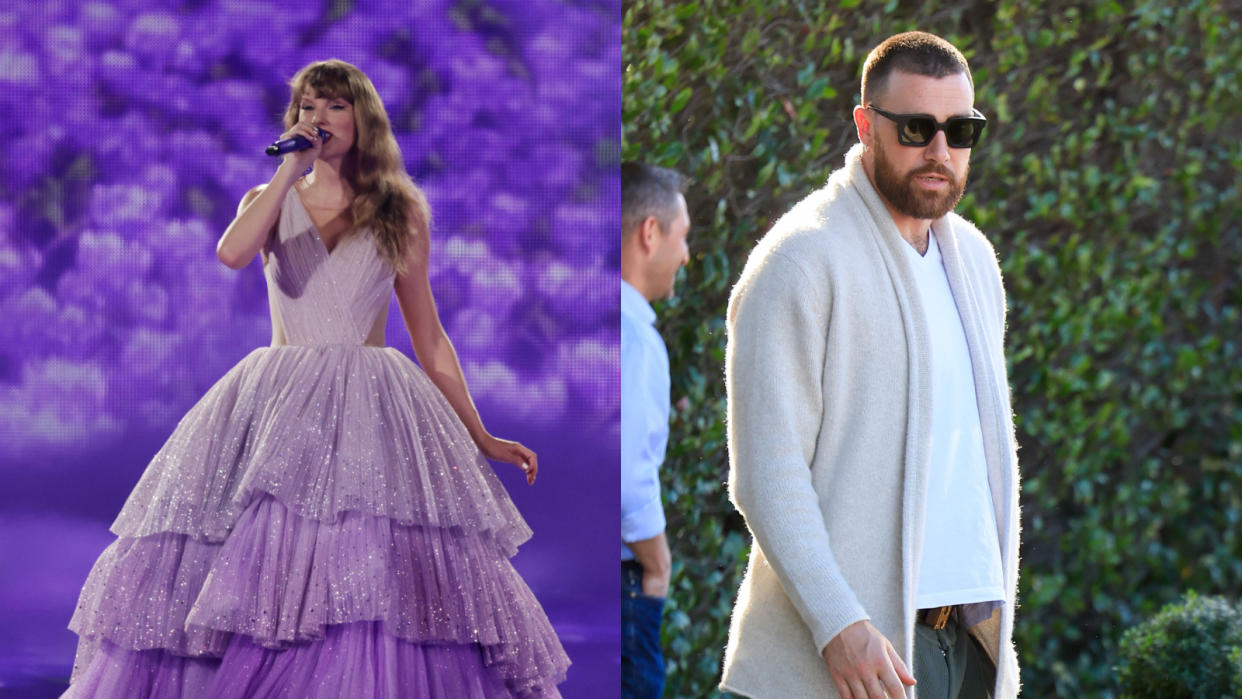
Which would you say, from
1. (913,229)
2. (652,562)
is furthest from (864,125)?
(652,562)

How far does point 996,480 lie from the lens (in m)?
2.54

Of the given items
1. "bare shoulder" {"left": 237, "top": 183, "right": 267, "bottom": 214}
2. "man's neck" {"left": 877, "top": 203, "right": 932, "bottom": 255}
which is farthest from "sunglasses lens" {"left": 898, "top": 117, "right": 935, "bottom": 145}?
"bare shoulder" {"left": 237, "top": 183, "right": 267, "bottom": 214}

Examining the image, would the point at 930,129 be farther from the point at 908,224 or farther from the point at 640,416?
the point at 640,416

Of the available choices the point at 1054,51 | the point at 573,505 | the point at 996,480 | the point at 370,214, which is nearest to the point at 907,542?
the point at 996,480

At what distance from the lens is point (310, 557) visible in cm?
301

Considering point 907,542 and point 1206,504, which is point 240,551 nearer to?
point 907,542

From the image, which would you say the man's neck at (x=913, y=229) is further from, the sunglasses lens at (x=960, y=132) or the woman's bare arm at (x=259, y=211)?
the woman's bare arm at (x=259, y=211)

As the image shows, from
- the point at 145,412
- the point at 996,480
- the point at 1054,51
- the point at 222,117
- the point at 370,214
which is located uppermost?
the point at 1054,51

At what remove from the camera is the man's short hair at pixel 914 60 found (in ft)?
8.45

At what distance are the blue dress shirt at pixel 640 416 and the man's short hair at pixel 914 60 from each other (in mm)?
1064

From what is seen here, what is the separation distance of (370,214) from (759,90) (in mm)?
1405

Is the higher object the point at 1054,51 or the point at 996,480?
the point at 1054,51

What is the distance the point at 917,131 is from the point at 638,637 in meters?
1.63

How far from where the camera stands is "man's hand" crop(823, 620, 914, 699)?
2178 millimetres
